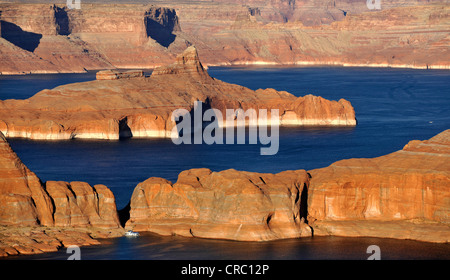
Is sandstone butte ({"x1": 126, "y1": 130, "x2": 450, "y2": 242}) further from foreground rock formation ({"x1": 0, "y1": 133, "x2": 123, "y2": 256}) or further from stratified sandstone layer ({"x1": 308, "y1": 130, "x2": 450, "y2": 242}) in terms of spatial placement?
foreground rock formation ({"x1": 0, "y1": 133, "x2": 123, "y2": 256})

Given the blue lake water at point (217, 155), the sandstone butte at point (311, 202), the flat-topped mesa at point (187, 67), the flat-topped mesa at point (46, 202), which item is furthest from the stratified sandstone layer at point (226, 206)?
the flat-topped mesa at point (187, 67)

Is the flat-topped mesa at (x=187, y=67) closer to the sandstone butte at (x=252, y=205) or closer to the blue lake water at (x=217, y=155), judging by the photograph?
the blue lake water at (x=217, y=155)

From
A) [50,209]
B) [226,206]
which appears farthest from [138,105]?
[226,206]

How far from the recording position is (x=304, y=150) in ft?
337

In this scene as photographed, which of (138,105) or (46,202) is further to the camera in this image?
(138,105)

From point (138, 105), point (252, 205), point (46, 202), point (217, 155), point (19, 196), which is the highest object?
point (138, 105)

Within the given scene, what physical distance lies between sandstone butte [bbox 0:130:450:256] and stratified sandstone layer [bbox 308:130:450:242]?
6 centimetres

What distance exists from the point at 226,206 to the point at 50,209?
984 cm

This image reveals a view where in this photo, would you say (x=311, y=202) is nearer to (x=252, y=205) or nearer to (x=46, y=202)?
(x=252, y=205)

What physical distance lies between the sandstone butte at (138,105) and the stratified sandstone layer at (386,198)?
54355 mm

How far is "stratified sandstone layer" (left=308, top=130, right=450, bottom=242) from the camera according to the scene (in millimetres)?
58281

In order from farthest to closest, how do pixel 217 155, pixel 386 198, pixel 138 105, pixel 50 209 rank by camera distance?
1. pixel 138 105
2. pixel 217 155
3. pixel 386 198
4. pixel 50 209

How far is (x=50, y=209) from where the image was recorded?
2287 inches
